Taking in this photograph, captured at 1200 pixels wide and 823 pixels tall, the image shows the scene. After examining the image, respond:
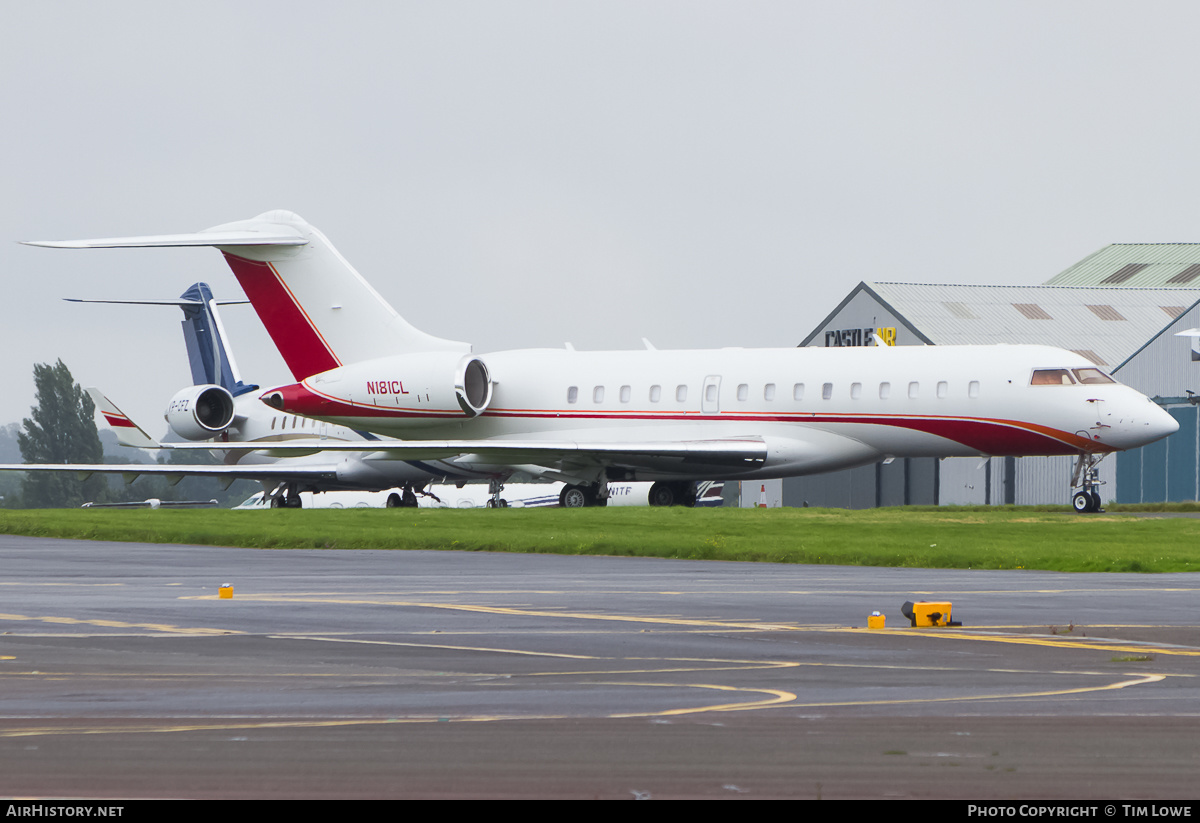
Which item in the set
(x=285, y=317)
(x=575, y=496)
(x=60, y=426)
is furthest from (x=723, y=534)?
(x=60, y=426)

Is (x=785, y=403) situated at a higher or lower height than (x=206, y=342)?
lower

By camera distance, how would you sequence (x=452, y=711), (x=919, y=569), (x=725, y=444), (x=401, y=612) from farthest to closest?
1. (x=725, y=444)
2. (x=919, y=569)
3. (x=401, y=612)
4. (x=452, y=711)

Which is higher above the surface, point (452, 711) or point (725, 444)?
point (725, 444)

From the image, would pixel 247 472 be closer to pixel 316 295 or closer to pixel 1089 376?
pixel 316 295

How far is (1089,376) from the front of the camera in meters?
37.3

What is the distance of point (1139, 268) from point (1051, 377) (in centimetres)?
4345

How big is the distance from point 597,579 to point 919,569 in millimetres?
4829

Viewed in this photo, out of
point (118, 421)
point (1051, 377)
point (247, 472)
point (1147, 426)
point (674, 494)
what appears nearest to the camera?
point (1147, 426)

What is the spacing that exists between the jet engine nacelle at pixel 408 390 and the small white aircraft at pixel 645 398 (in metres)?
0.04

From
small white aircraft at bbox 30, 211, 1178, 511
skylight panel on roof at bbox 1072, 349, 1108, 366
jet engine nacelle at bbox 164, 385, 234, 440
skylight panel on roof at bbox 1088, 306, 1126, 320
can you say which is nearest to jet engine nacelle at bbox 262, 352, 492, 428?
small white aircraft at bbox 30, 211, 1178, 511

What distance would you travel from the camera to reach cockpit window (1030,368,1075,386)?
3719 centimetres

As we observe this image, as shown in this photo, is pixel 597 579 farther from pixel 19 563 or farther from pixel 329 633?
pixel 19 563
